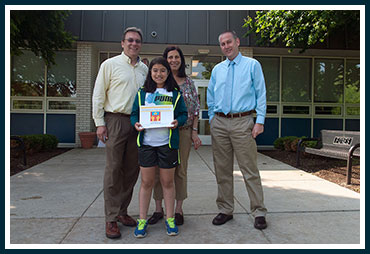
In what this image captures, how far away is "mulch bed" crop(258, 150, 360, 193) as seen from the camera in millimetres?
5117

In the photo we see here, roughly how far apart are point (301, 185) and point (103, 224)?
10.7 ft

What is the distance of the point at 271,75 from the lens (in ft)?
36.1

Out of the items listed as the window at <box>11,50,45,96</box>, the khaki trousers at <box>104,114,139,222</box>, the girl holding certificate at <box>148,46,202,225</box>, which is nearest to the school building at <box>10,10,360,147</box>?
the window at <box>11,50,45,96</box>

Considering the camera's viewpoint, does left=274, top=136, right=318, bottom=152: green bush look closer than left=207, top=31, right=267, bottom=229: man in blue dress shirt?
No

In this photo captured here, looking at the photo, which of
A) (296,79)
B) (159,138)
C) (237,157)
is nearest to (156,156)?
(159,138)

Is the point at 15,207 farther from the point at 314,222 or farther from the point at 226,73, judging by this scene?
the point at 314,222

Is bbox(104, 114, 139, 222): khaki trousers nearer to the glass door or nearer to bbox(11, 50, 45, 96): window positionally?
the glass door

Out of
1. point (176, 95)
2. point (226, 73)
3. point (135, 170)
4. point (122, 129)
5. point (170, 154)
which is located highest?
point (226, 73)

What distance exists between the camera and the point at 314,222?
124 inches

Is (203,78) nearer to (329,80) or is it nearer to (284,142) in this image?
(284,142)

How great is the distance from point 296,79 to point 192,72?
12.9 ft

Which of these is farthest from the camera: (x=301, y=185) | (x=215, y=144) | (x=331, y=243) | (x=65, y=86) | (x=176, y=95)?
(x=65, y=86)

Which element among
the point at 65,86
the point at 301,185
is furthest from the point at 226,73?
the point at 65,86

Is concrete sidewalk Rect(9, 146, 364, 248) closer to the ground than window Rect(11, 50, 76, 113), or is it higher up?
closer to the ground
